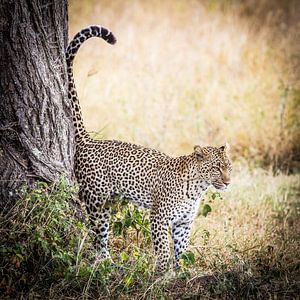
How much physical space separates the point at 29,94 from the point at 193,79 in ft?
21.3

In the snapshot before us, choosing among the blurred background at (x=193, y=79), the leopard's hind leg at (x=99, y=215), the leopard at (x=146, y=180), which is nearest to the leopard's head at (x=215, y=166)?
the leopard at (x=146, y=180)

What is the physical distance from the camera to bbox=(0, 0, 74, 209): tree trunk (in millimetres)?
5980

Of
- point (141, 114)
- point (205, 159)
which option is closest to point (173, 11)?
point (141, 114)

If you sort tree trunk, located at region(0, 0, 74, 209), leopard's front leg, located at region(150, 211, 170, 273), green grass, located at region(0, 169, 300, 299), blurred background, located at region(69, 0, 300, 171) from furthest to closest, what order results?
blurred background, located at region(69, 0, 300, 171) < leopard's front leg, located at region(150, 211, 170, 273) < tree trunk, located at region(0, 0, 74, 209) < green grass, located at region(0, 169, 300, 299)

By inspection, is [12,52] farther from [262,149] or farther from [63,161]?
[262,149]

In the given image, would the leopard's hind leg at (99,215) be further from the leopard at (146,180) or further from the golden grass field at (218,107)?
the golden grass field at (218,107)

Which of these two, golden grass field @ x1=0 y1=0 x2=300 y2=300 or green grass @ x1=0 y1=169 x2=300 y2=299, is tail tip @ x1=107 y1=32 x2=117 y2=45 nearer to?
golden grass field @ x1=0 y1=0 x2=300 y2=300

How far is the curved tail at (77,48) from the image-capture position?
6887 mm

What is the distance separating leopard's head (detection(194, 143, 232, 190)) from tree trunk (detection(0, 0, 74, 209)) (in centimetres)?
136

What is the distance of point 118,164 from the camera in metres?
6.99

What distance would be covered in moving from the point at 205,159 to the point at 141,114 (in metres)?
4.28

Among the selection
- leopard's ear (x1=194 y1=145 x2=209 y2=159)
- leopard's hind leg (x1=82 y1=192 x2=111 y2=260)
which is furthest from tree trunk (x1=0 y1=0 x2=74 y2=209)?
leopard's ear (x1=194 y1=145 x2=209 y2=159)

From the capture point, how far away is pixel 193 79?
12.3m

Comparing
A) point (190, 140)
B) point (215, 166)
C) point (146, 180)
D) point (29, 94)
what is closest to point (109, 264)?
point (146, 180)
